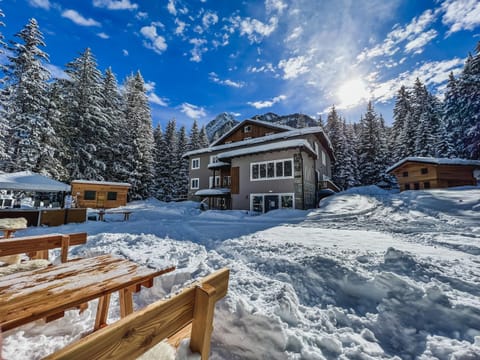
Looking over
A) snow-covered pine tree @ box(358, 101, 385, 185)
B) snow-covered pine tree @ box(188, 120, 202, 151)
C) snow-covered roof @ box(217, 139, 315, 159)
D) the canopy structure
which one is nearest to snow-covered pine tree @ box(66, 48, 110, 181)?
the canopy structure

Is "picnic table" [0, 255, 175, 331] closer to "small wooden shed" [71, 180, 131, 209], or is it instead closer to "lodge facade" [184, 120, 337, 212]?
"lodge facade" [184, 120, 337, 212]

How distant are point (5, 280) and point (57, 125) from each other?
2405 cm

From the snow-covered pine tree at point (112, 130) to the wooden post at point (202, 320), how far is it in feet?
87.8

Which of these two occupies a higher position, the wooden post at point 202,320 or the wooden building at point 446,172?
the wooden building at point 446,172

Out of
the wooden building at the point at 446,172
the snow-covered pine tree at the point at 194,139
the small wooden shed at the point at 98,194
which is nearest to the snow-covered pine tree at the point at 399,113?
the wooden building at the point at 446,172

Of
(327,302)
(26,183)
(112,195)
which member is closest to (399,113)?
(327,302)

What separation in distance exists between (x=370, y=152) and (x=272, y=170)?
24776 millimetres

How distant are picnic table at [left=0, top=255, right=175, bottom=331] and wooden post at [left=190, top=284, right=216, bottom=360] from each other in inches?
39.2

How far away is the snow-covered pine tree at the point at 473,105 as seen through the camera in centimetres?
2125

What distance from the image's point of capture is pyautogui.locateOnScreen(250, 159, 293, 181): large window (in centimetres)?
1377

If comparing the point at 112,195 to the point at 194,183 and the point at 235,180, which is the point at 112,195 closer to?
the point at 194,183

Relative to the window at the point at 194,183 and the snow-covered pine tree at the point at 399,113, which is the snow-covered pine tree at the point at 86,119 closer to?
the window at the point at 194,183

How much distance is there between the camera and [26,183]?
35.0 feet

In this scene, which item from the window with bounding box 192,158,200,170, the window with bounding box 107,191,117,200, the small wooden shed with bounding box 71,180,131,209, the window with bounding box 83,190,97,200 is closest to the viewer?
the small wooden shed with bounding box 71,180,131,209
